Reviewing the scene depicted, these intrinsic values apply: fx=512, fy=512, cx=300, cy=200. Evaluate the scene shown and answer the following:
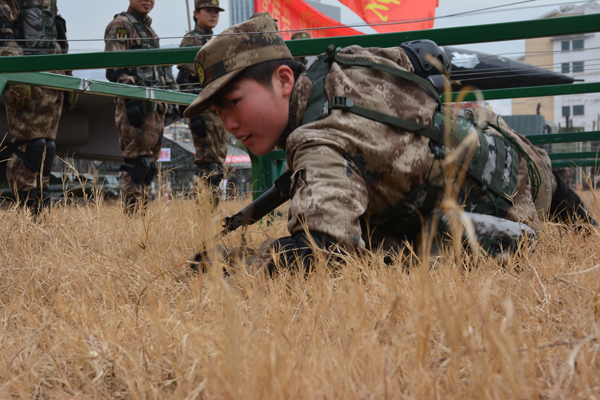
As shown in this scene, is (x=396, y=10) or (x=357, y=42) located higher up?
(x=396, y=10)

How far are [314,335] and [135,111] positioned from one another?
366 centimetres

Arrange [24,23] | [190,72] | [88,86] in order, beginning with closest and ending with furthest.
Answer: [88,86] < [24,23] < [190,72]

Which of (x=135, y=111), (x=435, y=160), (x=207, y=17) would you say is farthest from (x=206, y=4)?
(x=435, y=160)

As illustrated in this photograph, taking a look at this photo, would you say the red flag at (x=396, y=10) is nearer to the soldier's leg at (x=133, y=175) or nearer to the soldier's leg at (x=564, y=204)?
the soldier's leg at (x=133, y=175)

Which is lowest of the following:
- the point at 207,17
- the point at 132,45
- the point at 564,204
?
the point at 564,204

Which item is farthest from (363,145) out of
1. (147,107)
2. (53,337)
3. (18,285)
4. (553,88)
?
(553,88)

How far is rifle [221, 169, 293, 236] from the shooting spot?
2.20 m

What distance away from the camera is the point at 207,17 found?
507 centimetres

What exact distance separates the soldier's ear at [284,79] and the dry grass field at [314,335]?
72 cm

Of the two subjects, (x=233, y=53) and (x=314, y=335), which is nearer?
(x=314, y=335)

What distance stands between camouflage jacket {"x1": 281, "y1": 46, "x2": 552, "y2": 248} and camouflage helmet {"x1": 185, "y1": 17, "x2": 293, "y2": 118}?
176mm

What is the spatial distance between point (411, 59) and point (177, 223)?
1434 mm

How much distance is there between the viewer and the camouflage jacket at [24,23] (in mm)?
3734

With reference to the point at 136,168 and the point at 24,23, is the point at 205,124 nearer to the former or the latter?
the point at 136,168
